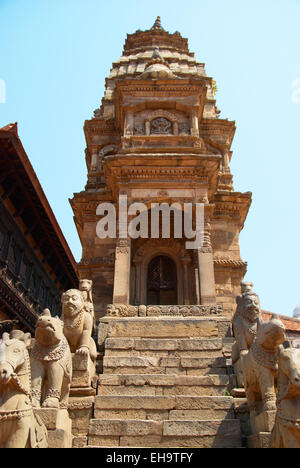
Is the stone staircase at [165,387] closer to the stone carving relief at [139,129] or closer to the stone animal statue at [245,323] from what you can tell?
the stone animal statue at [245,323]

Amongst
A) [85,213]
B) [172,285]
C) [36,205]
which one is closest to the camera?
[172,285]

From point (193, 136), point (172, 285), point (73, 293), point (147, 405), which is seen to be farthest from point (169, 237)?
point (147, 405)

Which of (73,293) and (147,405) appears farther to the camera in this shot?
(73,293)

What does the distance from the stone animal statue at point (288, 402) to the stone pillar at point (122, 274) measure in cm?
704

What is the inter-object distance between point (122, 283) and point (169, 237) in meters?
3.21

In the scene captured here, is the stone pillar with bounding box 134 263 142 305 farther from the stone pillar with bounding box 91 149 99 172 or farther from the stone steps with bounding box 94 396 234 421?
the stone steps with bounding box 94 396 234 421

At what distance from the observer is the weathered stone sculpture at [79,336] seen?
7.45 metres

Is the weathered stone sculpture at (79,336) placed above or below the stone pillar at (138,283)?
below

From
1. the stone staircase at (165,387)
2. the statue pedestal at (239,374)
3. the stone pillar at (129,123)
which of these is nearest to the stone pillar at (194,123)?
the stone pillar at (129,123)

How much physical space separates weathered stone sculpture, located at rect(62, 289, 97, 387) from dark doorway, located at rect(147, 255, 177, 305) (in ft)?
20.5

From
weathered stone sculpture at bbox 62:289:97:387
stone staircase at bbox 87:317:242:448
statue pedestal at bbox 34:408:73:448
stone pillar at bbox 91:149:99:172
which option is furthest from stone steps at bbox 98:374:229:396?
stone pillar at bbox 91:149:99:172

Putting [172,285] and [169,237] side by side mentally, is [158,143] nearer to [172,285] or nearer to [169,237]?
[169,237]

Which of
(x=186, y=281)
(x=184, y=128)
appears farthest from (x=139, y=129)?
(x=186, y=281)
